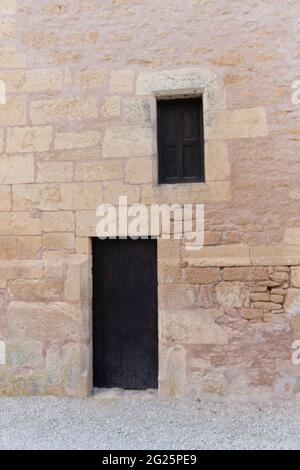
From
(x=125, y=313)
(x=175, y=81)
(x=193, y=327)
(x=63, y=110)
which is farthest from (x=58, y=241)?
(x=175, y=81)

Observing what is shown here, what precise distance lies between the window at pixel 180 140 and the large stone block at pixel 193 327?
1.20m

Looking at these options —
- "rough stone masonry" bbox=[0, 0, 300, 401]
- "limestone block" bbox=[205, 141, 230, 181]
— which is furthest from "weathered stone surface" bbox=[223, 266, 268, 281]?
→ "limestone block" bbox=[205, 141, 230, 181]

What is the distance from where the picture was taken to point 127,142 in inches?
127

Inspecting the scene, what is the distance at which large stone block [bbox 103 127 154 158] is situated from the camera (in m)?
3.21

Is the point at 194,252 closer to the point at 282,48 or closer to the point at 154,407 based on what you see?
the point at 154,407

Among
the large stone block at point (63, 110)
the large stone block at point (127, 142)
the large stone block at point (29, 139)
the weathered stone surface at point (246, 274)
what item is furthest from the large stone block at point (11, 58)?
the weathered stone surface at point (246, 274)

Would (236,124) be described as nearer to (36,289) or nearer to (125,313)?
(125,313)

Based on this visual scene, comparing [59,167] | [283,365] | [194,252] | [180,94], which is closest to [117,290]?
[194,252]

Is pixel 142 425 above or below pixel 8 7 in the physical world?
below

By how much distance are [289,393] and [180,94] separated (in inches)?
110

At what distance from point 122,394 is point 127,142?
2.29m

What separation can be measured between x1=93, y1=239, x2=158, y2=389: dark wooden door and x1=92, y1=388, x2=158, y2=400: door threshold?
0.16 ft

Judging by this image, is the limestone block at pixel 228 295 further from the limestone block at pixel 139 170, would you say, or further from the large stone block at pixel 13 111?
the large stone block at pixel 13 111

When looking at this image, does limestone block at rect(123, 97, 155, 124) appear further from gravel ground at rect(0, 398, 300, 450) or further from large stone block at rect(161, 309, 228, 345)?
gravel ground at rect(0, 398, 300, 450)
